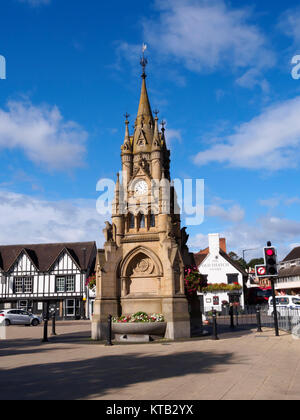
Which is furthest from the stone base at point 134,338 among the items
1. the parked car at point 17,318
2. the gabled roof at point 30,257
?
the gabled roof at point 30,257

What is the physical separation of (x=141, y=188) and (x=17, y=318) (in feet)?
72.4

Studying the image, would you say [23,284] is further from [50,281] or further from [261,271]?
[261,271]

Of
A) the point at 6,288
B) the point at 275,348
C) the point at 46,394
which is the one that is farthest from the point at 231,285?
the point at 46,394

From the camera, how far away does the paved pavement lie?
742 centimetres

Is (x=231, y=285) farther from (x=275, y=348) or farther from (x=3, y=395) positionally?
(x=3, y=395)

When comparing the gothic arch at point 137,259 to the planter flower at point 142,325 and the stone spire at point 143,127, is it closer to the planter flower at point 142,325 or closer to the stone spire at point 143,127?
the planter flower at point 142,325

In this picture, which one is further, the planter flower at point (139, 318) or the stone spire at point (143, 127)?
the stone spire at point (143, 127)

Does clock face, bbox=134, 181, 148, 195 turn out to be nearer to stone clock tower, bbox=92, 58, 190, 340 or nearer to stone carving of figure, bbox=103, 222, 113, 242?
stone clock tower, bbox=92, 58, 190, 340

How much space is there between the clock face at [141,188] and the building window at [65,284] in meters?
31.0

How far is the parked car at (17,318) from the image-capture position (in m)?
35.3

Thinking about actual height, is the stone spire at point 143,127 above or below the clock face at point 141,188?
above

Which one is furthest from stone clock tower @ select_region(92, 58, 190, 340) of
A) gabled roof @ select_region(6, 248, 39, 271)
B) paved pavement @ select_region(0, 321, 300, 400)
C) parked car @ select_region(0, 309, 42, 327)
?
gabled roof @ select_region(6, 248, 39, 271)

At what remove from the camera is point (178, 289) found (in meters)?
18.6
